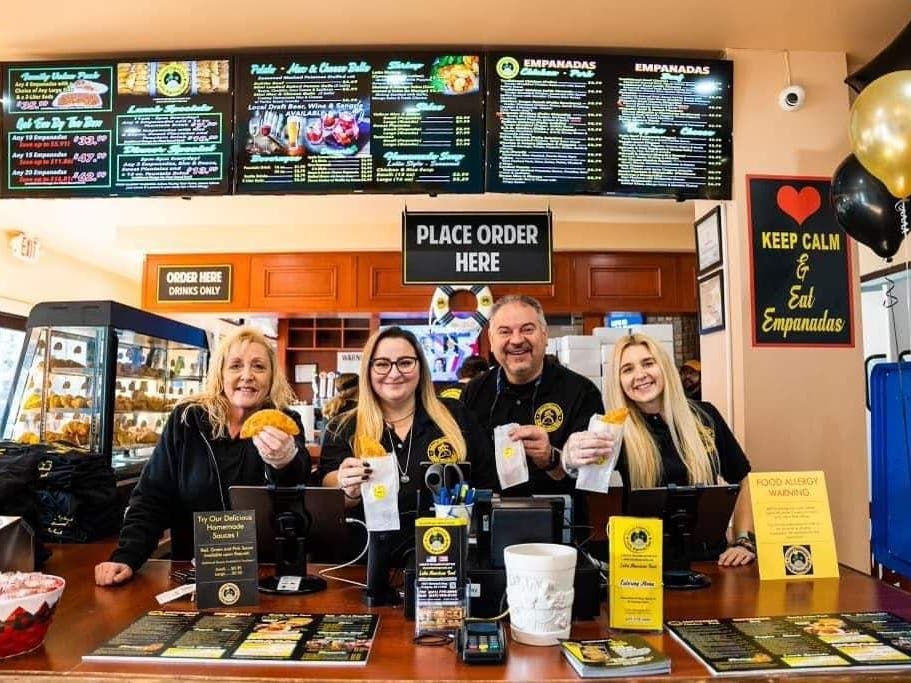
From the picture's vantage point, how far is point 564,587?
1246 millimetres

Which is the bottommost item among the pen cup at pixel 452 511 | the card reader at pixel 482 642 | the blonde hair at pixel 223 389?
the card reader at pixel 482 642

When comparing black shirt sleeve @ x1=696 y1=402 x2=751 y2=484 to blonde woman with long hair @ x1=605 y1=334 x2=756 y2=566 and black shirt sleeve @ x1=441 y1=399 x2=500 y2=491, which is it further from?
black shirt sleeve @ x1=441 y1=399 x2=500 y2=491

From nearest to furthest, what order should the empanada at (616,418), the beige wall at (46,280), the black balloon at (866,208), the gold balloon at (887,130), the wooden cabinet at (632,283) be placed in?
the empanada at (616,418) → the gold balloon at (887,130) → the black balloon at (866,208) → the wooden cabinet at (632,283) → the beige wall at (46,280)

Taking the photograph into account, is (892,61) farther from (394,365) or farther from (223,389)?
(223,389)

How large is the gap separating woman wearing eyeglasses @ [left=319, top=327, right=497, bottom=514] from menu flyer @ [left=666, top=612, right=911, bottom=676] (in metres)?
0.74

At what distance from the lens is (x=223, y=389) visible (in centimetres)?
204

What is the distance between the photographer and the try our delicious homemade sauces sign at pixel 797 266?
8.46 feet

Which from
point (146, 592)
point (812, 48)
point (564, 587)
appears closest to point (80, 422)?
point (146, 592)

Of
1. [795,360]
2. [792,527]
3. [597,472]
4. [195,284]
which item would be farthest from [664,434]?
[195,284]

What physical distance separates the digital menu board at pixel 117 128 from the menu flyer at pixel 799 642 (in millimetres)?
2338

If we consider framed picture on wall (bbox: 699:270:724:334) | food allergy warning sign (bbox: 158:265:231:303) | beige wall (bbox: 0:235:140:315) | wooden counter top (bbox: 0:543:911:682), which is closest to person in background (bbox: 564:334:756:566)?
wooden counter top (bbox: 0:543:911:682)

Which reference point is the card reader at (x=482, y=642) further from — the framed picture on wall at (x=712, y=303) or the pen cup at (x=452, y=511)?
the framed picture on wall at (x=712, y=303)

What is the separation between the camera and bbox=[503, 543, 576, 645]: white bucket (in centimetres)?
122

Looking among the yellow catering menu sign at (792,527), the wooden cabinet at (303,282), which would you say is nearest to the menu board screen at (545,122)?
the yellow catering menu sign at (792,527)
